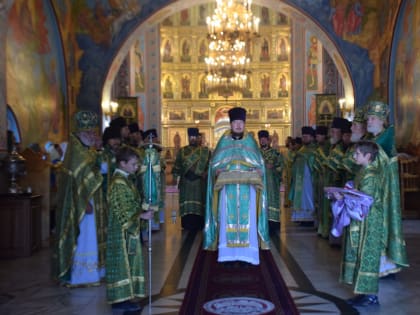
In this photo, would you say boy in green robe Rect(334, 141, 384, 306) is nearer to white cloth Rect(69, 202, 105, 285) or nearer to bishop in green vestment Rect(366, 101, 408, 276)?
bishop in green vestment Rect(366, 101, 408, 276)

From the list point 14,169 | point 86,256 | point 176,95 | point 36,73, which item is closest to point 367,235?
point 86,256

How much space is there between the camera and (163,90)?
31.2 meters

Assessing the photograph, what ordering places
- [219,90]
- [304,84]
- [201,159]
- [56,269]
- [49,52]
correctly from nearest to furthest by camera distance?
[56,269] < [201,159] < [49,52] < [304,84] < [219,90]

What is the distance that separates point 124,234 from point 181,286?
5.17 feet

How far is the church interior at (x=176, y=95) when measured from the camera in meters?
6.33

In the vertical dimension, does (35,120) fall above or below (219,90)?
below

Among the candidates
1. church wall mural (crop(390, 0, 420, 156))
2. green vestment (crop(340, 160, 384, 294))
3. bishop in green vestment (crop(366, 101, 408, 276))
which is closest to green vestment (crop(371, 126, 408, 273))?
bishop in green vestment (crop(366, 101, 408, 276))

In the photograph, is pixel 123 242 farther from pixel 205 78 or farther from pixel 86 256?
pixel 205 78

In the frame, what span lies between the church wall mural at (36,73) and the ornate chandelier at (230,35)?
6785 millimetres

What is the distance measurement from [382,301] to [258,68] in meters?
26.5

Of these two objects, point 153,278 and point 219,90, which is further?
point 219,90

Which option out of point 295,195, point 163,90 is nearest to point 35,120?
point 295,195

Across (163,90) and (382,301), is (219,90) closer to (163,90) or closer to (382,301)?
(163,90)

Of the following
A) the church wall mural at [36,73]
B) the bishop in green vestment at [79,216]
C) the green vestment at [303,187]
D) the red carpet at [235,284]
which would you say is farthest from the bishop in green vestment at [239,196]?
the church wall mural at [36,73]
